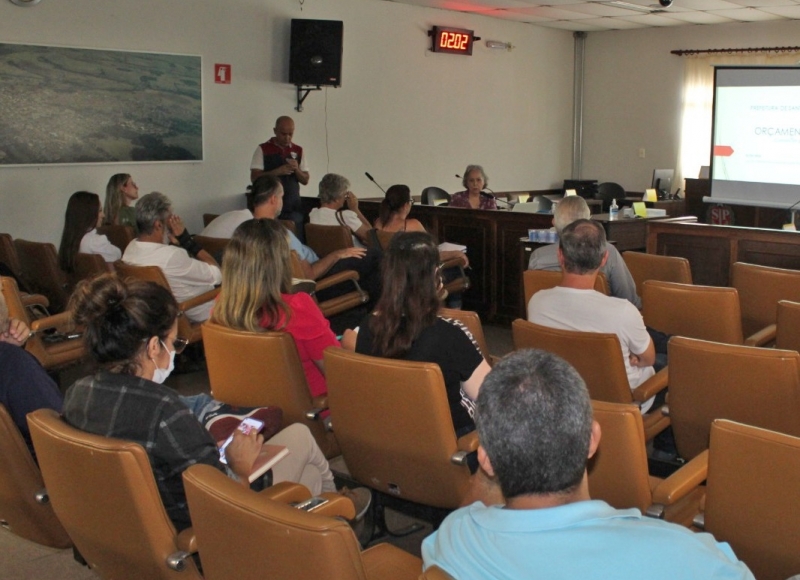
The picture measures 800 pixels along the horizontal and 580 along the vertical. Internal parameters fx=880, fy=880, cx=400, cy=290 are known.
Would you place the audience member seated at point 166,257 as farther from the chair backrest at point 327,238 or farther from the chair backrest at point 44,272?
the chair backrest at point 327,238

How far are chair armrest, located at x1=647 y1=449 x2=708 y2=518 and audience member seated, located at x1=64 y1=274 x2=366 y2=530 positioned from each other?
1067 millimetres

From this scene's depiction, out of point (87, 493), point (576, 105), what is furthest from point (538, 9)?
point (87, 493)

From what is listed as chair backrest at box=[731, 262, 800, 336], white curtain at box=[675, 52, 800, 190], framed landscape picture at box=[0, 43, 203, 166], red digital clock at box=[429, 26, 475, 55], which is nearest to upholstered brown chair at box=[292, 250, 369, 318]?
→ chair backrest at box=[731, 262, 800, 336]

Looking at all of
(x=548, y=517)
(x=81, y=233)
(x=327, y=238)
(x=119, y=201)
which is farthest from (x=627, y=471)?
(x=119, y=201)

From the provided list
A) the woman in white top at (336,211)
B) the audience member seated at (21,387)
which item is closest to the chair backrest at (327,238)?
the woman in white top at (336,211)

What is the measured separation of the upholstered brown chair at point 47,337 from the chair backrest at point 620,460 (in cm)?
272

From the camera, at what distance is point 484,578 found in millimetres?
1328

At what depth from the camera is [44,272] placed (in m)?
5.53

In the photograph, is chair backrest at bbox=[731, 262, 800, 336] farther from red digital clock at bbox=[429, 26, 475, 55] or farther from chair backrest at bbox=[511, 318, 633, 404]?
red digital clock at bbox=[429, 26, 475, 55]

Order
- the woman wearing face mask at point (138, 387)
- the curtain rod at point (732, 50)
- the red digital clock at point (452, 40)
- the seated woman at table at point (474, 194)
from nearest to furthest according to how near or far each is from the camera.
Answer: the woman wearing face mask at point (138, 387), the seated woman at table at point (474, 194), the red digital clock at point (452, 40), the curtain rod at point (732, 50)

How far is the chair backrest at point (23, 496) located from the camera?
91.4 inches

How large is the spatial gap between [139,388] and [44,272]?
12.3 ft

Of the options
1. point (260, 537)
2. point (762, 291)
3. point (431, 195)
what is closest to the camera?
point (260, 537)

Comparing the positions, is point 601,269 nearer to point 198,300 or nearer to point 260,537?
point 198,300
